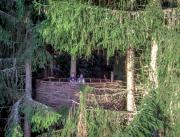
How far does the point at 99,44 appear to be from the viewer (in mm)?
10422

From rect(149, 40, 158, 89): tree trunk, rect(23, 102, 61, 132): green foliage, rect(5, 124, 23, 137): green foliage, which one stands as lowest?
rect(5, 124, 23, 137): green foliage

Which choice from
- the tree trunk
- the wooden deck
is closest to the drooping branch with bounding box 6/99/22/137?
the wooden deck

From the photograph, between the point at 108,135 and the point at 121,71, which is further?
the point at 121,71

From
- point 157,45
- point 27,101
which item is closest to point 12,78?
point 27,101

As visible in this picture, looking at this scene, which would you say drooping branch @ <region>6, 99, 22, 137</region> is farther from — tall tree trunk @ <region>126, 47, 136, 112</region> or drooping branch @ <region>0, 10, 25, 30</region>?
tall tree trunk @ <region>126, 47, 136, 112</region>

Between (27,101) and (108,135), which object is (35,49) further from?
(108,135)

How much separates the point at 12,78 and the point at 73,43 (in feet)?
7.90

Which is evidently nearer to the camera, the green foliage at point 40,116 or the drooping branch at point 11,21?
the green foliage at point 40,116

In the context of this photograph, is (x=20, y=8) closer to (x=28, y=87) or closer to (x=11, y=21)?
(x=11, y=21)

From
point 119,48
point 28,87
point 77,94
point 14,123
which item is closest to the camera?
point 119,48

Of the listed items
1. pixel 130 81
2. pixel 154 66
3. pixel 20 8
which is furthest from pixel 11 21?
pixel 154 66

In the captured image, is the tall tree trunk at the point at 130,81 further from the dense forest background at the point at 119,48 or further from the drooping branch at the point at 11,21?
the drooping branch at the point at 11,21

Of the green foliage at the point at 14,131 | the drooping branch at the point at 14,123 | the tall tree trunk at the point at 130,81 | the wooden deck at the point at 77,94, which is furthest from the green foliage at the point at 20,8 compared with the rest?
the tall tree trunk at the point at 130,81

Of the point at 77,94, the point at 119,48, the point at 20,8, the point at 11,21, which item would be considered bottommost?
the point at 77,94
